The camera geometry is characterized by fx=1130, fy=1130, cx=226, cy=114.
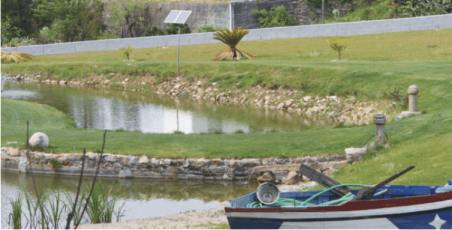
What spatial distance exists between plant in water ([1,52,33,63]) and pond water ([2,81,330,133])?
387 inches

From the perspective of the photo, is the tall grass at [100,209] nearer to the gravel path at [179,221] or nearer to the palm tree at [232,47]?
the gravel path at [179,221]

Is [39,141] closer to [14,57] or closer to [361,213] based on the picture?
[361,213]

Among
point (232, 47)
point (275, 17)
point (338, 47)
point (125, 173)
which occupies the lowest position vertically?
point (125, 173)

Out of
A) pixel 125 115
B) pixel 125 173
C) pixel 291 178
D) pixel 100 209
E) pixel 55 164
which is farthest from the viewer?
pixel 125 115

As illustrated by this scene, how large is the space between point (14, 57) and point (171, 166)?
33.9 m

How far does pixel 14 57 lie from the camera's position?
188 ft

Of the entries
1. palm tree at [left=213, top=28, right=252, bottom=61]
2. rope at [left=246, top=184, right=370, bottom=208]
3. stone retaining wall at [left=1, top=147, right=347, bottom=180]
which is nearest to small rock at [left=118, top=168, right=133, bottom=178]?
stone retaining wall at [left=1, top=147, right=347, bottom=180]

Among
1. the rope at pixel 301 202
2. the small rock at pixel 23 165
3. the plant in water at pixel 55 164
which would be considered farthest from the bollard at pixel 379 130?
the rope at pixel 301 202

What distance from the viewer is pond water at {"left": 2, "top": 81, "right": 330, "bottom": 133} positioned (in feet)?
110

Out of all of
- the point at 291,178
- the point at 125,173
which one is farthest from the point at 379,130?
the point at 125,173

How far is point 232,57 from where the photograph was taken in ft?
160

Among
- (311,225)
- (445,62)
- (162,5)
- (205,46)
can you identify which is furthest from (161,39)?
(311,225)

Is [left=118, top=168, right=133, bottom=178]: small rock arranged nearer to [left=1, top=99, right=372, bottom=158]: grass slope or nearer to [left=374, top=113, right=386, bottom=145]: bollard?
[left=1, top=99, right=372, bottom=158]: grass slope

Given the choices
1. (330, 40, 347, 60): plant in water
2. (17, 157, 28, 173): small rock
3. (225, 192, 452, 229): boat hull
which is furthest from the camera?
(330, 40, 347, 60): plant in water
